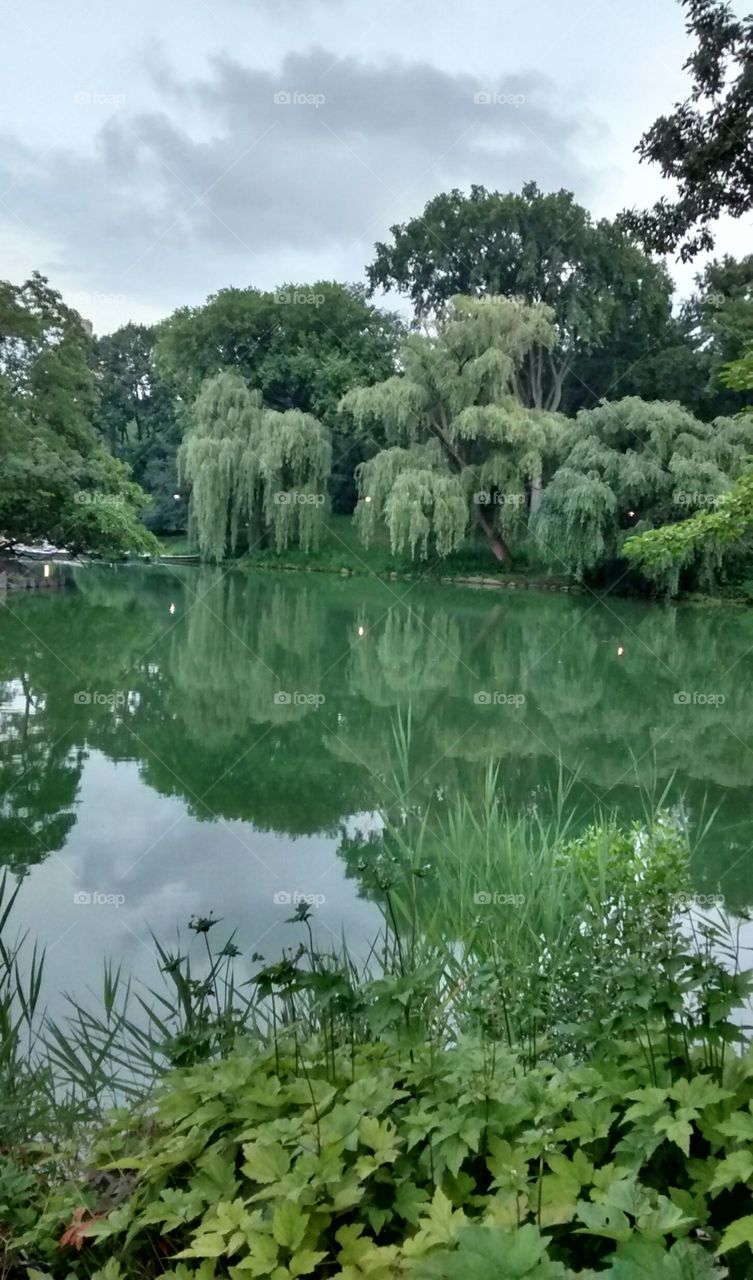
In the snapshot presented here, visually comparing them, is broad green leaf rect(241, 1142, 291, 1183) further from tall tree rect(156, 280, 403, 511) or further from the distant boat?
tall tree rect(156, 280, 403, 511)

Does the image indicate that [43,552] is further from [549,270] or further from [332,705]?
[549,270]

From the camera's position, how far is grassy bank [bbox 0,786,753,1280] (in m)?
0.56

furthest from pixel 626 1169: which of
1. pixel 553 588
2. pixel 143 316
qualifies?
pixel 553 588

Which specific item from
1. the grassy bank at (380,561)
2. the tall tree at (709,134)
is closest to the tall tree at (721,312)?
the tall tree at (709,134)

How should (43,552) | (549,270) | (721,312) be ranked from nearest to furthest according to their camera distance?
(721,312), (43,552), (549,270)

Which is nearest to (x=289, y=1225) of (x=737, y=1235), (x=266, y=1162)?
(x=266, y=1162)

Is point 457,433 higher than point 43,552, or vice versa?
point 457,433

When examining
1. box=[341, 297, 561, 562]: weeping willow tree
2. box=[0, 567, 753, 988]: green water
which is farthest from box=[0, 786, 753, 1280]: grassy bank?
box=[341, 297, 561, 562]: weeping willow tree

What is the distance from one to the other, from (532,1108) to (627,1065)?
0.10 metres

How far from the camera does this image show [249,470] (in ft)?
17.9

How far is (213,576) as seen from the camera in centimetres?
584

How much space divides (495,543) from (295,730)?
2382 mm

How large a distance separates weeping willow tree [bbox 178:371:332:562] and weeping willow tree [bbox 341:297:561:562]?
0.33 metres

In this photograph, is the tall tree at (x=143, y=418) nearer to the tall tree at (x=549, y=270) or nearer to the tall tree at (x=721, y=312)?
the tall tree at (x=549, y=270)
